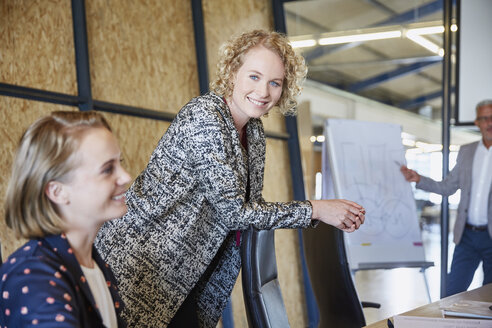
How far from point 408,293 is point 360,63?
78.0 inches

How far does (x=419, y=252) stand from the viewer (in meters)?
4.10

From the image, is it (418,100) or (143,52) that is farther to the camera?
(418,100)

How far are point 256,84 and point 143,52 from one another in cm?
161

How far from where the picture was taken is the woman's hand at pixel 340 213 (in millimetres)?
1714

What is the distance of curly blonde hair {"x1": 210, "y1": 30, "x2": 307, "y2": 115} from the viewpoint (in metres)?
2.00

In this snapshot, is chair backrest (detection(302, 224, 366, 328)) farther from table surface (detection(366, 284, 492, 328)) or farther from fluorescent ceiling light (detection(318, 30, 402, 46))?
fluorescent ceiling light (detection(318, 30, 402, 46))

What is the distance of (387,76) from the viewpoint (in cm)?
478

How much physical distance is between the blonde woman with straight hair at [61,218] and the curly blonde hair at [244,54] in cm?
92

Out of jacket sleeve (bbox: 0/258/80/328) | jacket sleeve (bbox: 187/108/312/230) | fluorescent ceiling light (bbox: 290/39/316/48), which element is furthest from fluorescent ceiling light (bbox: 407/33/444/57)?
jacket sleeve (bbox: 0/258/80/328)

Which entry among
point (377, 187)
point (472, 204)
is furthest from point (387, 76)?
point (472, 204)

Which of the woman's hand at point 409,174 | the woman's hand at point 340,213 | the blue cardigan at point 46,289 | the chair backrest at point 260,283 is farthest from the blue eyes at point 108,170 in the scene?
the woman's hand at point 409,174

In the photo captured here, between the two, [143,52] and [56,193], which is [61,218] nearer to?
[56,193]

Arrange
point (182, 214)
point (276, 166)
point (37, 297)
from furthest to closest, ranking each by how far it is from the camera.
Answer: point (276, 166), point (182, 214), point (37, 297)

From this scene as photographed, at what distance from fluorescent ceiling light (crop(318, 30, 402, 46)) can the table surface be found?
114 inches
